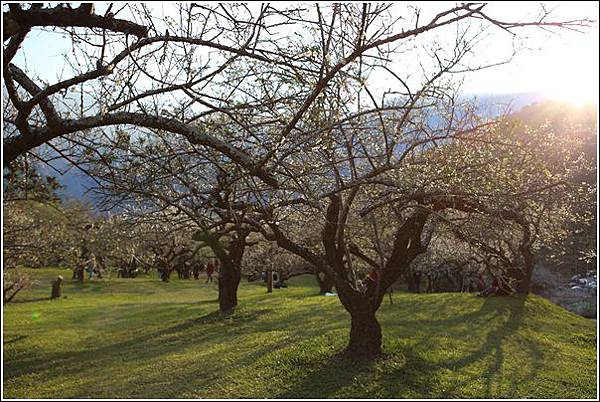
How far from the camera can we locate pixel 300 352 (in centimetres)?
1096

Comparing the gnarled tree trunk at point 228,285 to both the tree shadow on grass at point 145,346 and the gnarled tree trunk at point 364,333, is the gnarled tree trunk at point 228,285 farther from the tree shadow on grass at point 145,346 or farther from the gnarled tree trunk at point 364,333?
the gnarled tree trunk at point 364,333

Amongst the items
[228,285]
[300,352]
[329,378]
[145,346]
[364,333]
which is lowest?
[329,378]

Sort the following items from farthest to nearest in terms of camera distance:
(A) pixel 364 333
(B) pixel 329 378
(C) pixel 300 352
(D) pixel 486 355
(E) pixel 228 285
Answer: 1. (E) pixel 228 285
2. (D) pixel 486 355
3. (C) pixel 300 352
4. (A) pixel 364 333
5. (B) pixel 329 378

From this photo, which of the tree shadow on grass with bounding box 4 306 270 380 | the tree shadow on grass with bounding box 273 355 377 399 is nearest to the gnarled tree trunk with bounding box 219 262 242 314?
the tree shadow on grass with bounding box 4 306 270 380

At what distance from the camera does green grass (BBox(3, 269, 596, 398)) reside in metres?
9.09

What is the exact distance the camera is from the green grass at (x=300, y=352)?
29.8ft

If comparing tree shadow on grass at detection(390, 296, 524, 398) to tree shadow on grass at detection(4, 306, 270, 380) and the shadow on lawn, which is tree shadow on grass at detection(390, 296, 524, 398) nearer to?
the shadow on lawn

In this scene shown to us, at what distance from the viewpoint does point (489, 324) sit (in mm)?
15094

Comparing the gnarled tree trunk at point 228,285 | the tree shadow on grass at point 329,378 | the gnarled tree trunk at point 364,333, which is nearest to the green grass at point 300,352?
the tree shadow on grass at point 329,378

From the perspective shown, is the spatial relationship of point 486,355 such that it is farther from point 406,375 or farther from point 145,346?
point 145,346

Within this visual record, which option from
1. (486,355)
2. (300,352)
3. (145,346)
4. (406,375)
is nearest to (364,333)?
(406,375)

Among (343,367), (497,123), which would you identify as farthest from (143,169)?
(343,367)

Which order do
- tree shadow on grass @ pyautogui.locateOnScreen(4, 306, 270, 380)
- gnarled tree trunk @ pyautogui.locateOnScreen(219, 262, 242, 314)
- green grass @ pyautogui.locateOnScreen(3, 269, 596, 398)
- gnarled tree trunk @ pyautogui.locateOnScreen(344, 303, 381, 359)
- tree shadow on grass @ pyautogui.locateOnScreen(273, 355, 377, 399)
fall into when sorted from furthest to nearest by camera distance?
gnarled tree trunk @ pyautogui.locateOnScreen(219, 262, 242, 314), tree shadow on grass @ pyautogui.locateOnScreen(4, 306, 270, 380), gnarled tree trunk @ pyautogui.locateOnScreen(344, 303, 381, 359), green grass @ pyautogui.locateOnScreen(3, 269, 596, 398), tree shadow on grass @ pyautogui.locateOnScreen(273, 355, 377, 399)

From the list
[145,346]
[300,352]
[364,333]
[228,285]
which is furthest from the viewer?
[228,285]
